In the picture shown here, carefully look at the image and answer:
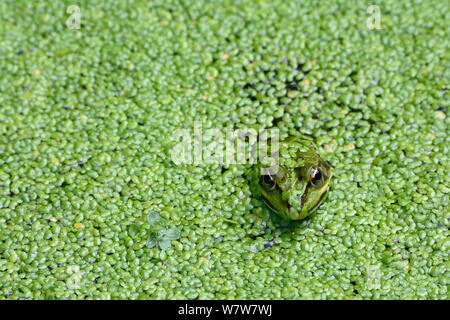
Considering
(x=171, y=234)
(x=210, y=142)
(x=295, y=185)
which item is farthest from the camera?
(x=210, y=142)

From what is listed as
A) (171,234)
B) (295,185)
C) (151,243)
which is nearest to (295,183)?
(295,185)

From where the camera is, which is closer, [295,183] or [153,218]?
[295,183]

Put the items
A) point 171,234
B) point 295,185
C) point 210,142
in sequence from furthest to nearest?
1. point 210,142
2. point 171,234
3. point 295,185

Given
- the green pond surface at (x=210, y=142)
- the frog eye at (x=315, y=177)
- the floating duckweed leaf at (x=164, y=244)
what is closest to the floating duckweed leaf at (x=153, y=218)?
the green pond surface at (x=210, y=142)

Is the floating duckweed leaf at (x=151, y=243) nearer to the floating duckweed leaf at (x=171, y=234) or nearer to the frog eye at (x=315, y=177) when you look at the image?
the floating duckweed leaf at (x=171, y=234)

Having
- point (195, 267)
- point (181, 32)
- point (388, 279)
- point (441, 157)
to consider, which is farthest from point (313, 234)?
point (181, 32)

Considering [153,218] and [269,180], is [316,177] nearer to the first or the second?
[269,180]

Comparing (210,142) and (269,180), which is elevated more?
(210,142)
